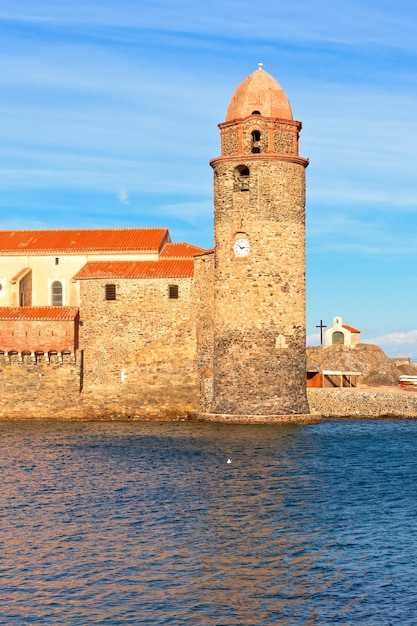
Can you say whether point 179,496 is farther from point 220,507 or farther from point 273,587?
point 273,587

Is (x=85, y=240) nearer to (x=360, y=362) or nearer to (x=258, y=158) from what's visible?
(x=258, y=158)

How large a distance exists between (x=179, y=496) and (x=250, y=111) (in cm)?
2230

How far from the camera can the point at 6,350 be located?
43.2m

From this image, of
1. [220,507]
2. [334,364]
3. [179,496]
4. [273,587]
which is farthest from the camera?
[334,364]

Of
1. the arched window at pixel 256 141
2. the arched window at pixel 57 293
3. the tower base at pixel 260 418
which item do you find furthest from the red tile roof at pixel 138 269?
the tower base at pixel 260 418

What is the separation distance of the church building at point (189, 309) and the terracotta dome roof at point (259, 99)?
60mm

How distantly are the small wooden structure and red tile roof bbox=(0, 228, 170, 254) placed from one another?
481 inches

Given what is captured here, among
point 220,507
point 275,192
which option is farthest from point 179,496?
point 275,192

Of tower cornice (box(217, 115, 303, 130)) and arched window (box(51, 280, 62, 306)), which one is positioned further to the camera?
arched window (box(51, 280, 62, 306))

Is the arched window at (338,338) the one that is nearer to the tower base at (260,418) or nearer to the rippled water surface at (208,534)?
the tower base at (260,418)

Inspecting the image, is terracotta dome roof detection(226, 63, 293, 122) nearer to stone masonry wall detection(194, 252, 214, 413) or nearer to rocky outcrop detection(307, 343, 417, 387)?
stone masonry wall detection(194, 252, 214, 413)

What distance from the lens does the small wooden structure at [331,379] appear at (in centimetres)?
5244

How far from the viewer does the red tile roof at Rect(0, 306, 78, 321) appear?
1692 inches

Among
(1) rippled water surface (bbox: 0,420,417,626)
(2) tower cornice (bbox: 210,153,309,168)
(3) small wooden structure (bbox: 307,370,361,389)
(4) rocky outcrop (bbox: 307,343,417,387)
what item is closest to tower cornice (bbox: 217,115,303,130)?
(2) tower cornice (bbox: 210,153,309,168)
